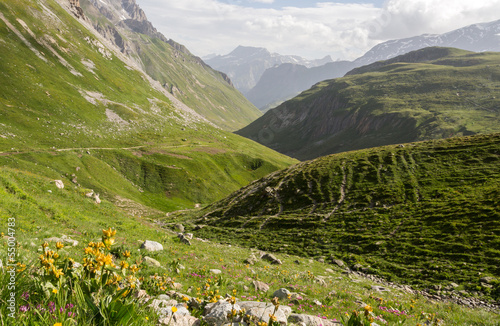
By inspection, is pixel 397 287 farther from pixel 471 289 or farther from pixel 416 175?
pixel 416 175

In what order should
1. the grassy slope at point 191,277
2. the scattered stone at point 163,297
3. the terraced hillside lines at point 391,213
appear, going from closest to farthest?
the scattered stone at point 163,297 < the grassy slope at point 191,277 < the terraced hillside lines at point 391,213

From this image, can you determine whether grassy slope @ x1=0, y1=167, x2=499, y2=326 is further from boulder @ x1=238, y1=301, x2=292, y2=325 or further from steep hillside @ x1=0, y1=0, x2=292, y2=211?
steep hillside @ x1=0, y1=0, x2=292, y2=211

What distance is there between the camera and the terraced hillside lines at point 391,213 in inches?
1133

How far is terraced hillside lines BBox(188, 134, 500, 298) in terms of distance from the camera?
28.8 metres

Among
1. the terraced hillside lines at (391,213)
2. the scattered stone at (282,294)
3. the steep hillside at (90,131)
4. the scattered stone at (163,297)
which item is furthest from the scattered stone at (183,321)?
the steep hillside at (90,131)

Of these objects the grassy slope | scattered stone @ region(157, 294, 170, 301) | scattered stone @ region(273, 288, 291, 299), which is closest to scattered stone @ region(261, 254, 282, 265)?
the grassy slope

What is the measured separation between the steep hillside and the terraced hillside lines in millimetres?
34353

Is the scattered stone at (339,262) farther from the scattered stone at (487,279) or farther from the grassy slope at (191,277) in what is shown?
the scattered stone at (487,279)

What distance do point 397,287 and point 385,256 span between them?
7.43 m

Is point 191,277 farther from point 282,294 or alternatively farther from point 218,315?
point 218,315

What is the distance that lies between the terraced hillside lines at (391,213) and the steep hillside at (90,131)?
34353 millimetres

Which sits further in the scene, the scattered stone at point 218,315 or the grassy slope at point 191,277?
the grassy slope at point 191,277

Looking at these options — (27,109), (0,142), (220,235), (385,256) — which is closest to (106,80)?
(27,109)

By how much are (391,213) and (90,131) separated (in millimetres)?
108263
